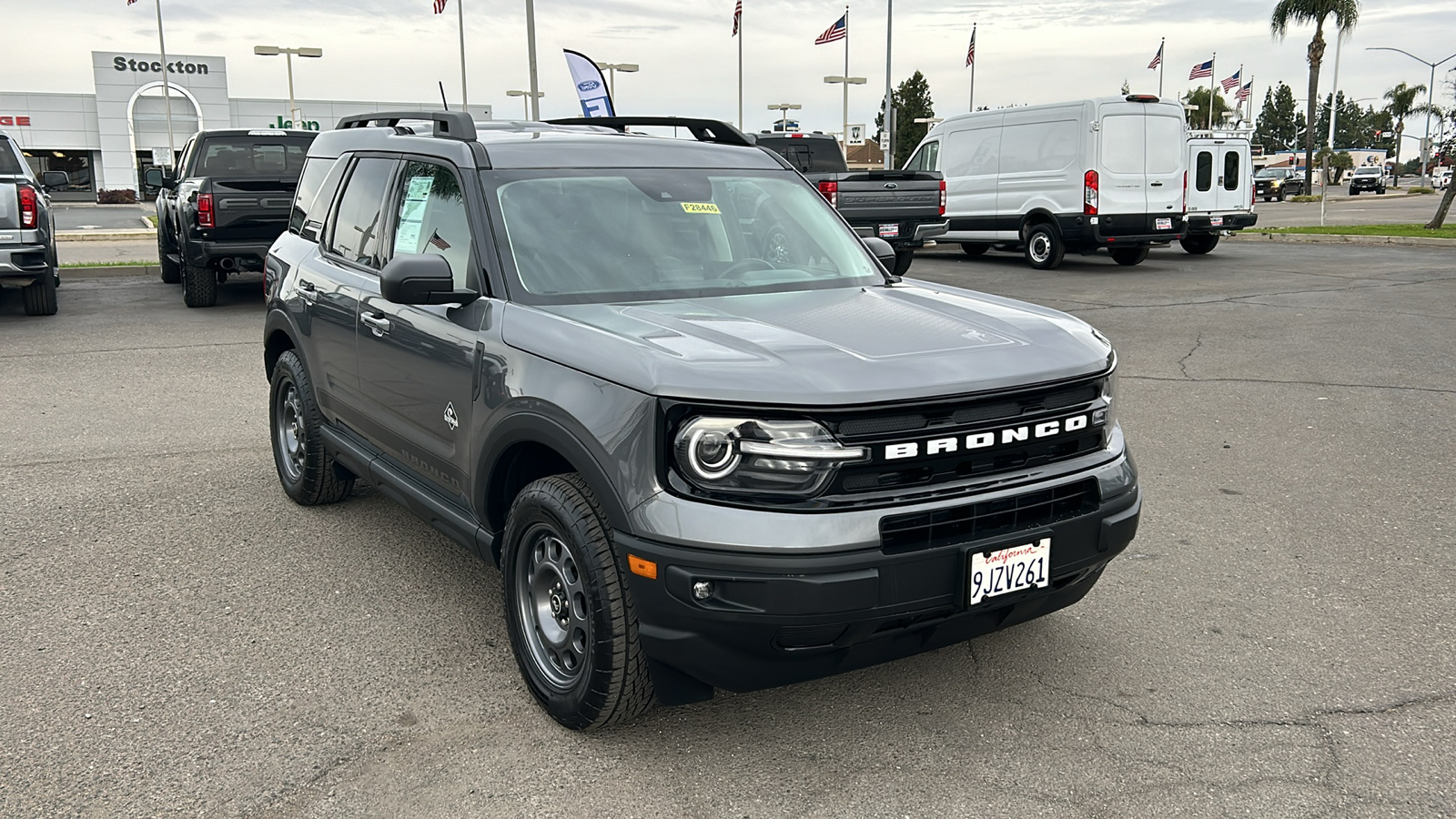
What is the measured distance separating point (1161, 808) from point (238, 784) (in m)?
2.47

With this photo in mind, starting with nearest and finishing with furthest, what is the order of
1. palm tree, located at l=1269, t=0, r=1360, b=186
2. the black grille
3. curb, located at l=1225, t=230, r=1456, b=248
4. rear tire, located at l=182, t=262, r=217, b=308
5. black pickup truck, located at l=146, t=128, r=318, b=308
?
the black grille
black pickup truck, located at l=146, t=128, r=318, b=308
rear tire, located at l=182, t=262, r=217, b=308
curb, located at l=1225, t=230, r=1456, b=248
palm tree, located at l=1269, t=0, r=1360, b=186

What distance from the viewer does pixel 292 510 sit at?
568 centimetres

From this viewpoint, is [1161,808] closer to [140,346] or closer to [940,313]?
[940,313]

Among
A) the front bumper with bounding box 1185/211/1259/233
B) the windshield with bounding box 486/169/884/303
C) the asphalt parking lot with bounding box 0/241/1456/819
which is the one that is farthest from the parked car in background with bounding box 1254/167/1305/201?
the windshield with bounding box 486/169/884/303

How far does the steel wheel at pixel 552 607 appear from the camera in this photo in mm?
3367

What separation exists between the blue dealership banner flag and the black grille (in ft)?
60.6

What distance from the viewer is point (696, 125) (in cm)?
535

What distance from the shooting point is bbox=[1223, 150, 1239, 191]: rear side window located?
2006cm

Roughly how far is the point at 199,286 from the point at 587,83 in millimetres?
9635

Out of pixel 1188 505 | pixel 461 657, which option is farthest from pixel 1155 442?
pixel 461 657

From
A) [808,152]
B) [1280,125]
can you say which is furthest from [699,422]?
[1280,125]

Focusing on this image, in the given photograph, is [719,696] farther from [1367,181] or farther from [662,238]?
[1367,181]

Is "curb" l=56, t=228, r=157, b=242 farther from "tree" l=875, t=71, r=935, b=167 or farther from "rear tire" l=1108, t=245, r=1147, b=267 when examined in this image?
"tree" l=875, t=71, r=935, b=167

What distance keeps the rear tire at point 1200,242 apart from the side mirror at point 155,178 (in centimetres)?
1590
